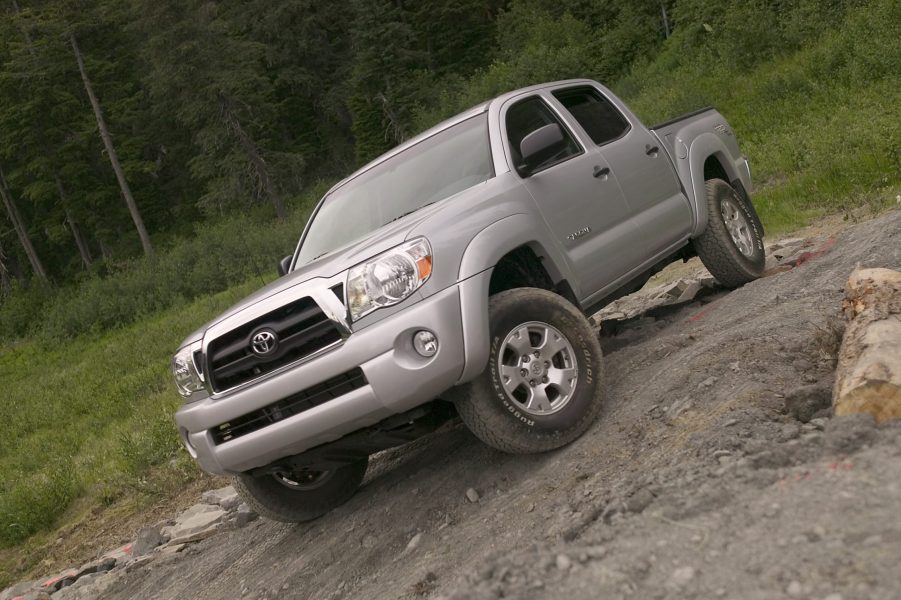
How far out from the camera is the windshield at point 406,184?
17.2ft

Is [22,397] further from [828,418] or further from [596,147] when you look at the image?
[828,418]

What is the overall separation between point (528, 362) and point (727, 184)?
3700 millimetres

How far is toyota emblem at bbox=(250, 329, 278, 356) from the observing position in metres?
4.20

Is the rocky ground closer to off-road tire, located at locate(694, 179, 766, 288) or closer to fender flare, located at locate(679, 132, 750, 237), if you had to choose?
off-road tire, located at locate(694, 179, 766, 288)

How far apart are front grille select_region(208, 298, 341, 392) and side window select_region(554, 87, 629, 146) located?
2.78m

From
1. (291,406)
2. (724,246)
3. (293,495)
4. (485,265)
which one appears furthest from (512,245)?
(724,246)

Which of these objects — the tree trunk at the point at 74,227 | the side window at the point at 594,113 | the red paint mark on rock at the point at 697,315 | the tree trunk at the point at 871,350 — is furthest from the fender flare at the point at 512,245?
the tree trunk at the point at 74,227

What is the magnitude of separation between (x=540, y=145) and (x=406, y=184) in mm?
1005

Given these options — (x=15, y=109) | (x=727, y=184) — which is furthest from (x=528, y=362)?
(x=15, y=109)

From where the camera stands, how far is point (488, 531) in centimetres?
388

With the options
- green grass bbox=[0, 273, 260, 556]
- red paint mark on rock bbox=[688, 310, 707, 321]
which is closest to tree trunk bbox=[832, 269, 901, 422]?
red paint mark on rock bbox=[688, 310, 707, 321]

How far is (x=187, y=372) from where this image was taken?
471 centimetres

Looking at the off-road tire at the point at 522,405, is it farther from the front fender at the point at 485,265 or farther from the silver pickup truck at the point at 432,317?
the front fender at the point at 485,265

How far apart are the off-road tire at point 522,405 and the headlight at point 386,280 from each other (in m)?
0.45
